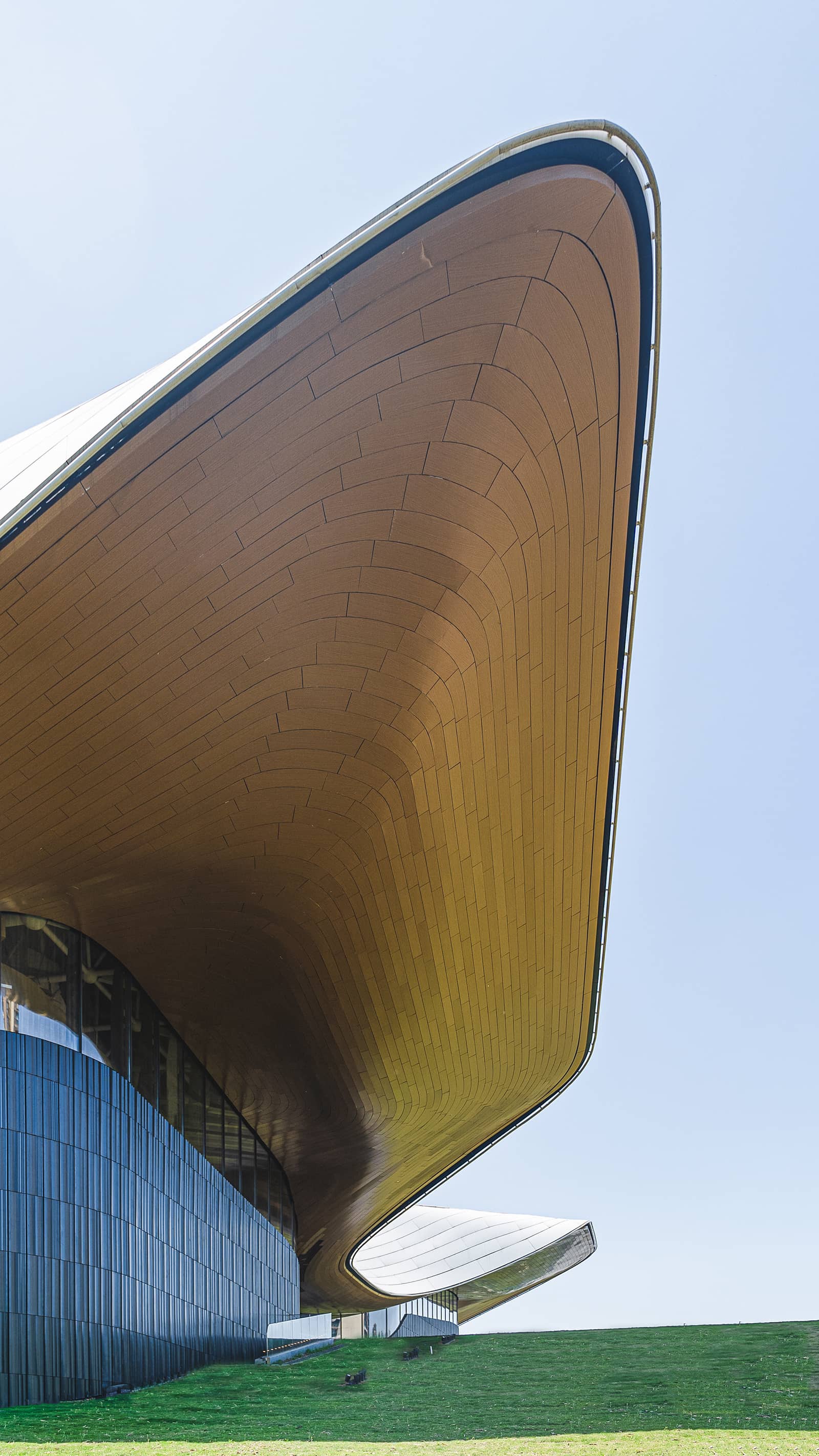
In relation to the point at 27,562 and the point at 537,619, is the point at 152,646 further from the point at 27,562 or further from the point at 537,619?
the point at 537,619

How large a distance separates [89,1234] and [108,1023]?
321 centimetres

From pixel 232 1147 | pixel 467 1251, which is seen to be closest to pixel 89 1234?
pixel 232 1147

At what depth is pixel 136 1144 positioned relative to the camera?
661 inches

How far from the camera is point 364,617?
1132 centimetres

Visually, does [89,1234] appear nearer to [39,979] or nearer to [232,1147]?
[39,979]

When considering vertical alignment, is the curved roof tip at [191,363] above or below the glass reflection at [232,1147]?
above

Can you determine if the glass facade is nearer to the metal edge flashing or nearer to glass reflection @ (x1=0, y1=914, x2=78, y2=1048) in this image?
glass reflection @ (x1=0, y1=914, x2=78, y2=1048)

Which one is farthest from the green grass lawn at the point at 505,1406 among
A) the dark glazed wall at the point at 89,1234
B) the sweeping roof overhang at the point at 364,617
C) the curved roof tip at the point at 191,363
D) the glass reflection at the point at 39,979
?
the curved roof tip at the point at 191,363

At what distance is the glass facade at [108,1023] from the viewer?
14.8m

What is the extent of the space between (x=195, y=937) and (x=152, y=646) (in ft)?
25.2

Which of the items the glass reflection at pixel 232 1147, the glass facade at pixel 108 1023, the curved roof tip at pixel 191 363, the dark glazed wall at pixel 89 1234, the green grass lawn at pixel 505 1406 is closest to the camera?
the curved roof tip at pixel 191 363

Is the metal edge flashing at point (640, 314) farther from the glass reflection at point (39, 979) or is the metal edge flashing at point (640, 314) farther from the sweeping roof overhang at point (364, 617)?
the glass reflection at point (39, 979)

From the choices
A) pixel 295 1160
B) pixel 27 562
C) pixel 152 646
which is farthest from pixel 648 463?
pixel 295 1160

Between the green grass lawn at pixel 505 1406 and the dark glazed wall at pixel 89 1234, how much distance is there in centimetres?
68
